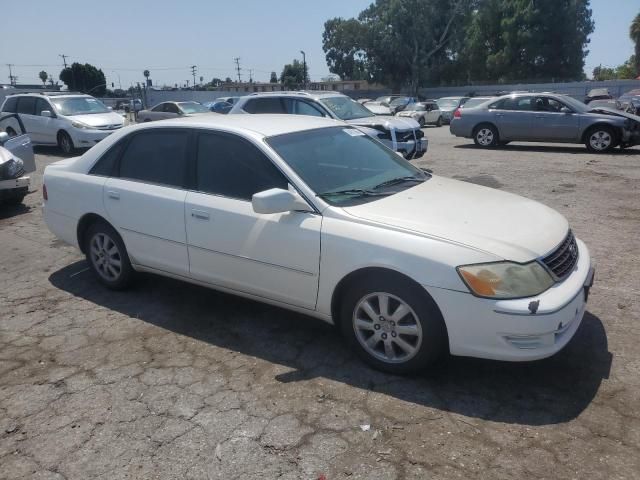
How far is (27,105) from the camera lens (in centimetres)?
1503

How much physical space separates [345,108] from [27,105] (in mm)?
9721

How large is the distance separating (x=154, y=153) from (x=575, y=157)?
10985mm

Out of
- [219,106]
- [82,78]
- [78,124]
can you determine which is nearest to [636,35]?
[219,106]

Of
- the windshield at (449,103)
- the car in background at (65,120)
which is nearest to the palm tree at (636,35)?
the windshield at (449,103)

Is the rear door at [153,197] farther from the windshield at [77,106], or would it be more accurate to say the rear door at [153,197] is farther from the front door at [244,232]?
the windshield at [77,106]

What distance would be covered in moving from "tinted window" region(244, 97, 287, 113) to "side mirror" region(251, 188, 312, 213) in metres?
7.82

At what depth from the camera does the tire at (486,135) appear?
1459 cm

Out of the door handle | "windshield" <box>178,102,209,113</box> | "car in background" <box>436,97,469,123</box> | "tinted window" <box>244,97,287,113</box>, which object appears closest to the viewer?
the door handle

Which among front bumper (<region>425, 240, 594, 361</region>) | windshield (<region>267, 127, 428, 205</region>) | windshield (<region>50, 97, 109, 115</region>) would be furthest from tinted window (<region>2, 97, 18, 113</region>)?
front bumper (<region>425, 240, 594, 361</region>)

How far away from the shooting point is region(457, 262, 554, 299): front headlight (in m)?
2.93

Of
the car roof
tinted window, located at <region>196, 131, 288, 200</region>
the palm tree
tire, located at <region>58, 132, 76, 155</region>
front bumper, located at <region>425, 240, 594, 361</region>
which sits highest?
the palm tree

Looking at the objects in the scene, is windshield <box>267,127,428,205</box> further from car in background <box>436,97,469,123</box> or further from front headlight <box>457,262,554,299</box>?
car in background <box>436,97,469,123</box>

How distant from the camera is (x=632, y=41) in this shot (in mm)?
58281

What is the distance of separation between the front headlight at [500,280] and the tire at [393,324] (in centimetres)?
27
